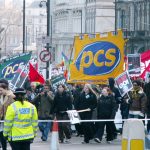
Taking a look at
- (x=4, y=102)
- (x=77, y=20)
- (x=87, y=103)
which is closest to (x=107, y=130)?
(x=87, y=103)

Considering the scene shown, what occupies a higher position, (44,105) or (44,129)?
(44,105)

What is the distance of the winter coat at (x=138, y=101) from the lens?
26172 mm

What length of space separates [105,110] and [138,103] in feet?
2.78

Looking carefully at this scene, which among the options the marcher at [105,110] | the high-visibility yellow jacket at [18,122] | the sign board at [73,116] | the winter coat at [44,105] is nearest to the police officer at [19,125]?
the high-visibility yellow jacket at [18,122]

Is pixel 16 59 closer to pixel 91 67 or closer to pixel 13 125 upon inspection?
pixel 91 67

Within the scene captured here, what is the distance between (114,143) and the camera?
86.7ft

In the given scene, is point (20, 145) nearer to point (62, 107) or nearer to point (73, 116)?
point (73, 116)

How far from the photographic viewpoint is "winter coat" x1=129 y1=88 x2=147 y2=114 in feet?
85.9

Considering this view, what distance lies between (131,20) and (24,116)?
7406 cm

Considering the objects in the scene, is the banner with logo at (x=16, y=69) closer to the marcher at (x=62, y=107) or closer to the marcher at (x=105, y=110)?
the marcher at (x=62, y=107)

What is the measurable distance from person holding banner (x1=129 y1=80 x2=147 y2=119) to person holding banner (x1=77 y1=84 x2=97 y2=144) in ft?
3.08

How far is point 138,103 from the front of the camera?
86.4 ft

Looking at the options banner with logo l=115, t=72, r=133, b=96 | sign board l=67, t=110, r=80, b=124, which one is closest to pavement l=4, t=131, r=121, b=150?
sign board l=67, t=110, r=80, b=124

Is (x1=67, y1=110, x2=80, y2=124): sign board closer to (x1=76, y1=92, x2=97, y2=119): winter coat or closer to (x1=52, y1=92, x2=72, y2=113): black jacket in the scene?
(x1=52, y1=92, x2=72, y2=113): black jacket
